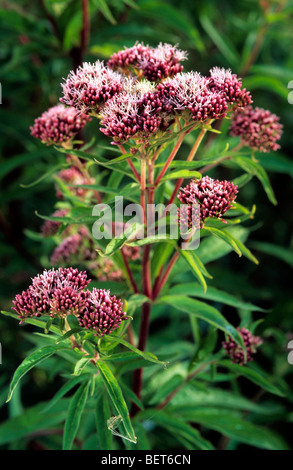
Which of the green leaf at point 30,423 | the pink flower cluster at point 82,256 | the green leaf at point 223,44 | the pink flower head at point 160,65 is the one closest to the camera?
the pink flower head at point 160,65

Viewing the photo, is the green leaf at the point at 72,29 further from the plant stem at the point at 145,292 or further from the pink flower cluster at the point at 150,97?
the plant stem at the point at 145,292

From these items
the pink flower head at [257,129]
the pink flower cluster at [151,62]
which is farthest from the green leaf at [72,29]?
the pink flower head at [257,129]

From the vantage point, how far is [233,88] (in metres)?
0.93

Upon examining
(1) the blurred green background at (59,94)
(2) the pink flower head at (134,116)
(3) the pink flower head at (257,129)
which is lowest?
(2) the pink flower head at (134,116)

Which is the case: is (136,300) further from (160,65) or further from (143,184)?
(160,65)

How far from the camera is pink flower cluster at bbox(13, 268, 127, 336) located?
2.80 feet

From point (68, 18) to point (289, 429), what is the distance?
5.68 ft

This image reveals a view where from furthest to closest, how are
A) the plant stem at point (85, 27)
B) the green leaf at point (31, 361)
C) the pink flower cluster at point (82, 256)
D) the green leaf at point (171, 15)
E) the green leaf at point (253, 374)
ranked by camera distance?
the green leaf at point (171, 15), the plant stem at point (85, 27), the pink flower cluster at point (82, 256), the green leaf at point (253, 374), the green leaf at point (31, 361)

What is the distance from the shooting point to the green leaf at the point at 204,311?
39.8 inches

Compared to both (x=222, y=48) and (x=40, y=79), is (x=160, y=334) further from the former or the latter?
(x=222, y=48)

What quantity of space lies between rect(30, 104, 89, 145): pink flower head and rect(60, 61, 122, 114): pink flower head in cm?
11

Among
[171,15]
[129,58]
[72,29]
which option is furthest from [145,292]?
[171,15]

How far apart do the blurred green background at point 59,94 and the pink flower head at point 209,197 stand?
56 centimetres

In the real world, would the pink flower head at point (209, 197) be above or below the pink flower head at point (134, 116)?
below
